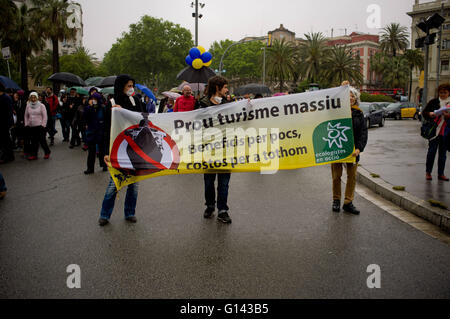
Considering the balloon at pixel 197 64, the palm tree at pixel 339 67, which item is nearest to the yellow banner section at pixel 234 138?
the balloon at pixel 197 64

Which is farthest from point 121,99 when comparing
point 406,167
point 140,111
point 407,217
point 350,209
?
point 406,167

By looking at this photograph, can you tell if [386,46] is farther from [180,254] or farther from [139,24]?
[180,254]

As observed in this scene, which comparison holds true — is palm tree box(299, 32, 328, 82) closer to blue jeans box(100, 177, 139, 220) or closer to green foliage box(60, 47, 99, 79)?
green foliage box(60, 47, 99, 79)

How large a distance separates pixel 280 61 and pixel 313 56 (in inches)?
197

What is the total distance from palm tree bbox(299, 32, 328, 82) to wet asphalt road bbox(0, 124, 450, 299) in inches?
2149

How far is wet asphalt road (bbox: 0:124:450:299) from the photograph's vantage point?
11.0ft

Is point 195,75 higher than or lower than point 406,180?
higher

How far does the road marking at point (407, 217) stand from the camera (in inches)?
189

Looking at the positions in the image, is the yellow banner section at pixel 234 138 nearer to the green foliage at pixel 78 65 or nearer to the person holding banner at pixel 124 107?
the person holding banner at pixel 124 107

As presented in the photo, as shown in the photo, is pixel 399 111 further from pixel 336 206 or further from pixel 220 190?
pixel 220 190

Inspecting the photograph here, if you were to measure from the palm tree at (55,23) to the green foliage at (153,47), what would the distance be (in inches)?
1351

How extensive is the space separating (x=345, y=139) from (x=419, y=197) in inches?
71.5

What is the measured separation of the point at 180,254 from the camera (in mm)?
4109

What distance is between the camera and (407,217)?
551cm
